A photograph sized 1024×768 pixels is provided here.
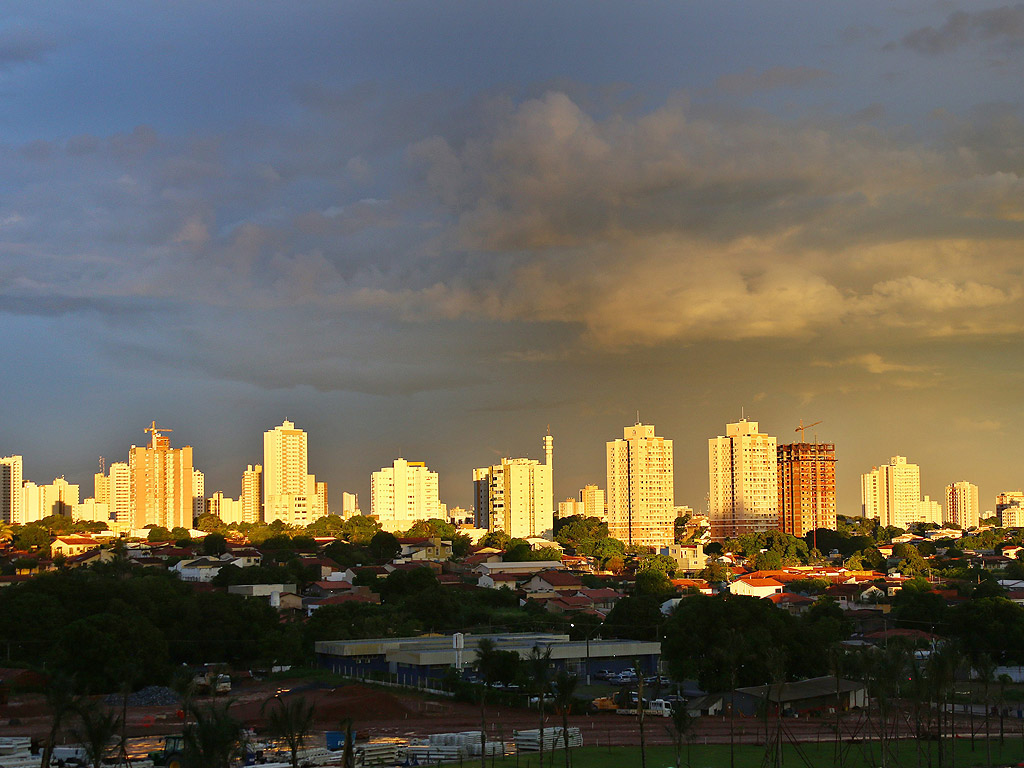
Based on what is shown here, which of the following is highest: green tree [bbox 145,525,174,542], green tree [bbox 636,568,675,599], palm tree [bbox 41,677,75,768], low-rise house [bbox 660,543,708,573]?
palm tree [bbox 41,677,75,768]

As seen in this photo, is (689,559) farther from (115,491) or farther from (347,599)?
(115,491)

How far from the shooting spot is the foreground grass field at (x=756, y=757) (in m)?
24.3

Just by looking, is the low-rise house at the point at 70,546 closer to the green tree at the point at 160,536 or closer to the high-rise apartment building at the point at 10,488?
the green tree at the point at 160,536

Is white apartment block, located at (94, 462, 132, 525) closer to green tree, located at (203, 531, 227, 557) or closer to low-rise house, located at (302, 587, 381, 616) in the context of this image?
green tree, located at (203, 531, 227, 557)

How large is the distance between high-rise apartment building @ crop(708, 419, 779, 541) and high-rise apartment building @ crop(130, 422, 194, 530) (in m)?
59.8

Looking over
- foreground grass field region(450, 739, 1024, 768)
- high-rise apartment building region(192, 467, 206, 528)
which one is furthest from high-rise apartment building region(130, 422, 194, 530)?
foreground grass field region(450, 739, 1024, 768)

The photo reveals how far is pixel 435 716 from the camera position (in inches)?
1205

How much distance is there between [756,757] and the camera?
81.9 ft

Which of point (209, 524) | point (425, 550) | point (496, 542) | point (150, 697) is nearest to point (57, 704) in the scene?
point (150, 697)

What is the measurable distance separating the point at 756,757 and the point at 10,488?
14528cm

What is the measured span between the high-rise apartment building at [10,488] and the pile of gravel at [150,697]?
12689 cm

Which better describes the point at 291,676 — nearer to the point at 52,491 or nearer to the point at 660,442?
the point at 660,442

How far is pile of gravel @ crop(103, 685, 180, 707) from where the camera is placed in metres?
32.8

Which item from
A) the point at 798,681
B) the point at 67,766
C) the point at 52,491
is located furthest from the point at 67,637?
the point at 52,491
